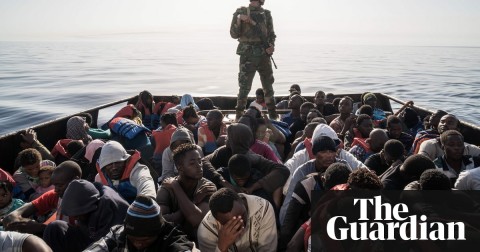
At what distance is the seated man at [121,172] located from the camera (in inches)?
154

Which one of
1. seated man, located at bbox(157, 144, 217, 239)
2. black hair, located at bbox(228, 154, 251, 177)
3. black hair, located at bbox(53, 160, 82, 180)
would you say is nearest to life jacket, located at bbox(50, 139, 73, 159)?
black hair, located at bbox(53, 160, 82, 180)

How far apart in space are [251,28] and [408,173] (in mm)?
4141

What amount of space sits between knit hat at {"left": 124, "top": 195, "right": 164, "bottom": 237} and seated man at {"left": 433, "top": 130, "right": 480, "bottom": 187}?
284 cm

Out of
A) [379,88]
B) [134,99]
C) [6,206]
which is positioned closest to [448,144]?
[6,206]

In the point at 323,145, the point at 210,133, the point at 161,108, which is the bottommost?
the point at 161,108

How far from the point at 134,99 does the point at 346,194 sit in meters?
8.04

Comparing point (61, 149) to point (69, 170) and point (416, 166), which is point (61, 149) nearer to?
point (69, 170)

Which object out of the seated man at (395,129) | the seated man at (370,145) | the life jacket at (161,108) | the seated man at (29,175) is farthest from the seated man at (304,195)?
the life jacket at (161,108)

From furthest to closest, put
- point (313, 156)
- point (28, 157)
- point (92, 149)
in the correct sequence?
point (92, 149) → point (28, 157) → point (313, 156)

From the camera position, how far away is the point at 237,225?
9.07 feet

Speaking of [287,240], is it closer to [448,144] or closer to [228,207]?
[228,207]

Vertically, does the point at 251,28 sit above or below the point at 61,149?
above

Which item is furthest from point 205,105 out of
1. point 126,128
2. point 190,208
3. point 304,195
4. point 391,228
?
point 391,228

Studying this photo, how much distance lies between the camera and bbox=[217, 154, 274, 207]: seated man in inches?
142
